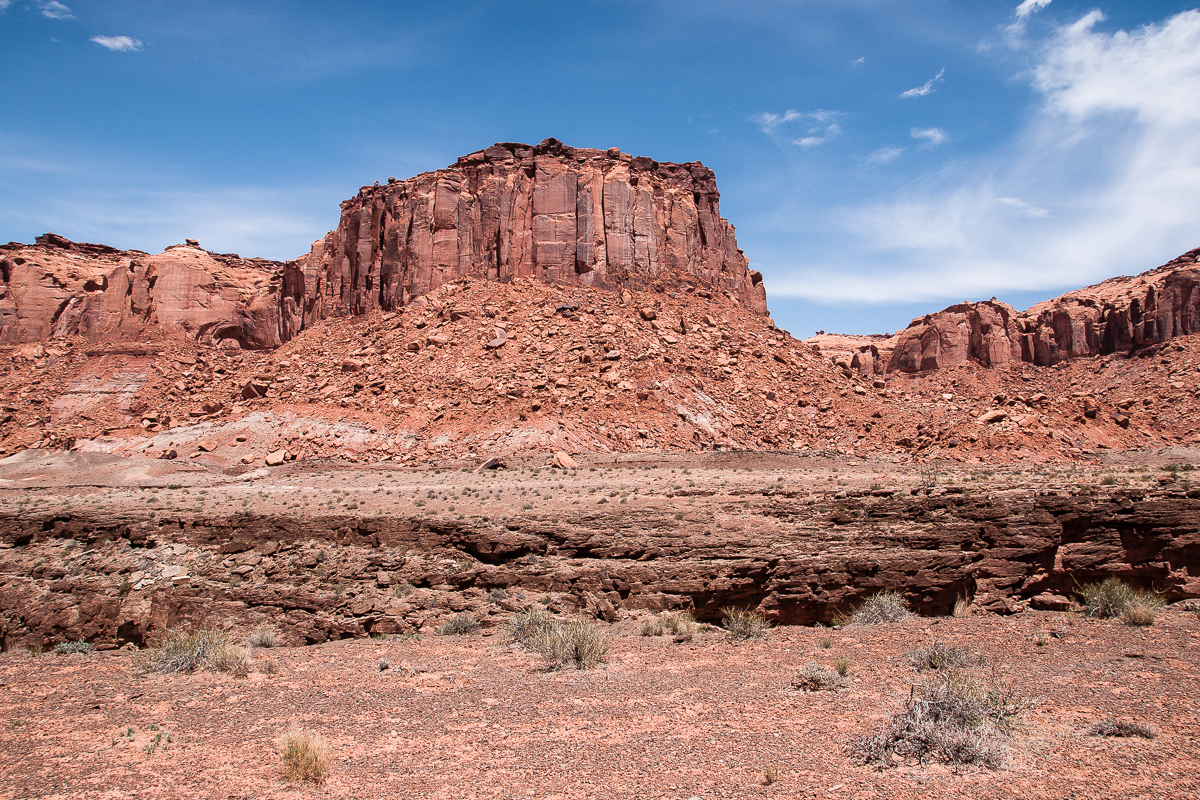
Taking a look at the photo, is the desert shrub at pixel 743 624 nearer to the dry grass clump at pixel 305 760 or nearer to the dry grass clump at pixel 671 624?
the dry grass clump at pixel 671 624

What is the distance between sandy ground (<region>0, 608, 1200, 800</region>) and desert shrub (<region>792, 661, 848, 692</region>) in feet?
0.49

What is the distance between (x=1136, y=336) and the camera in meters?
70.7

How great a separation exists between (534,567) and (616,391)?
2455cm

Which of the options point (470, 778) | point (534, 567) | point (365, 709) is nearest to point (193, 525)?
point (534, 567)

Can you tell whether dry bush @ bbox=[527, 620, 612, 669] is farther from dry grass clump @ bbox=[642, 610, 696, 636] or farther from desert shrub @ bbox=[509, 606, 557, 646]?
dry grass clump @ bbox=[642, 610, 696, 636]

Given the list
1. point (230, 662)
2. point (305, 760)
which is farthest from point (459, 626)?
point (305, 760)

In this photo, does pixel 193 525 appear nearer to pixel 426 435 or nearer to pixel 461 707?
pixel 461 707

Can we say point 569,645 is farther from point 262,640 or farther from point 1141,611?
point 1141,611

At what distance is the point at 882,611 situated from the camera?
1102cm

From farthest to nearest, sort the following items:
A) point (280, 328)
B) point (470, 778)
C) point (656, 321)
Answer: point (280, 328)
point (656, 321)
point (470, 778)

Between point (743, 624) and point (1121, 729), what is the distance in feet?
17.5

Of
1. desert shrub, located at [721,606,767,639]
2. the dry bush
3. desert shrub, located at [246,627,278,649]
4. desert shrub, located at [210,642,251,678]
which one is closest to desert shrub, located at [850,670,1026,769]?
desert shrub, located at [721,606,767,639]

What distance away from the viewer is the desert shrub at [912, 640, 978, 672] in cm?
843

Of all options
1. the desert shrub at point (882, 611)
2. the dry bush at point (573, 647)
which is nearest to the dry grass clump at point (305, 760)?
the dry bush at point (573, 647)
